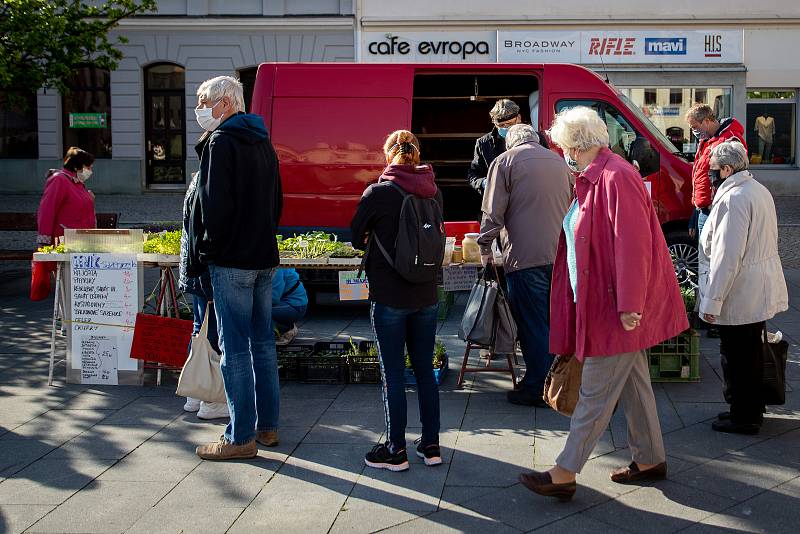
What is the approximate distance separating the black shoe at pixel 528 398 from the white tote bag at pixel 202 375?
1.92 m

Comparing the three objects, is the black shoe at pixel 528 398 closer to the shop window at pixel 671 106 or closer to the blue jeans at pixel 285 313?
A: the blue jeans at pixel 285 313

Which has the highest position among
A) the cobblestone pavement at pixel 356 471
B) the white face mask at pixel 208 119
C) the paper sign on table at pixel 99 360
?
the white face mask at pixel 208 119

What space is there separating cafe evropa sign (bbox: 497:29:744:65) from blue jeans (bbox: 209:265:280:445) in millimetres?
17148

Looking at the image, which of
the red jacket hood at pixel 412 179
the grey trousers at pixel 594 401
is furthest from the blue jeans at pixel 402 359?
the grey trousers at pixel 594 401

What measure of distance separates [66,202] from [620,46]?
15.2 m

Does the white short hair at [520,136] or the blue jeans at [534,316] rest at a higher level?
the white short hair at [520,136]

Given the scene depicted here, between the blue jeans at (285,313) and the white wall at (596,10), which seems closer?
the blue jeans at (285,313)

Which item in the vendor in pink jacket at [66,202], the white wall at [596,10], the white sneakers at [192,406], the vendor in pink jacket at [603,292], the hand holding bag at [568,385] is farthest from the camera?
the white wall at [596,10]

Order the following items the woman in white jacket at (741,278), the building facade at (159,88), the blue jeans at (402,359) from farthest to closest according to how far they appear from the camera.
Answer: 1. the building facade at (159,88)
2. the woman in white jacket at (741,278)
3. the blue jeans at (402,359)

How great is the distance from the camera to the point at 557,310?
4.83 meters

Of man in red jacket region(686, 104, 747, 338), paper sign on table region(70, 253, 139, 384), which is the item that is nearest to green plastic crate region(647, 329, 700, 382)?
man in red jacket region(686, 104, 747, 338)

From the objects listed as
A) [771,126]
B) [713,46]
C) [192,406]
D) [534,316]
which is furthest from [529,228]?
[771,126]

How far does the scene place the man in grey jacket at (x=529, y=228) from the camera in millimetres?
6406

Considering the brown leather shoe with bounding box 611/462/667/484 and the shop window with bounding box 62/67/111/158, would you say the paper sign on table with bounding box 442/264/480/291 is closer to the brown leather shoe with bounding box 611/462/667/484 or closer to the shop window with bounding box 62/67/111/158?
the brown leather shoe with bounding box 611/462/667/484
